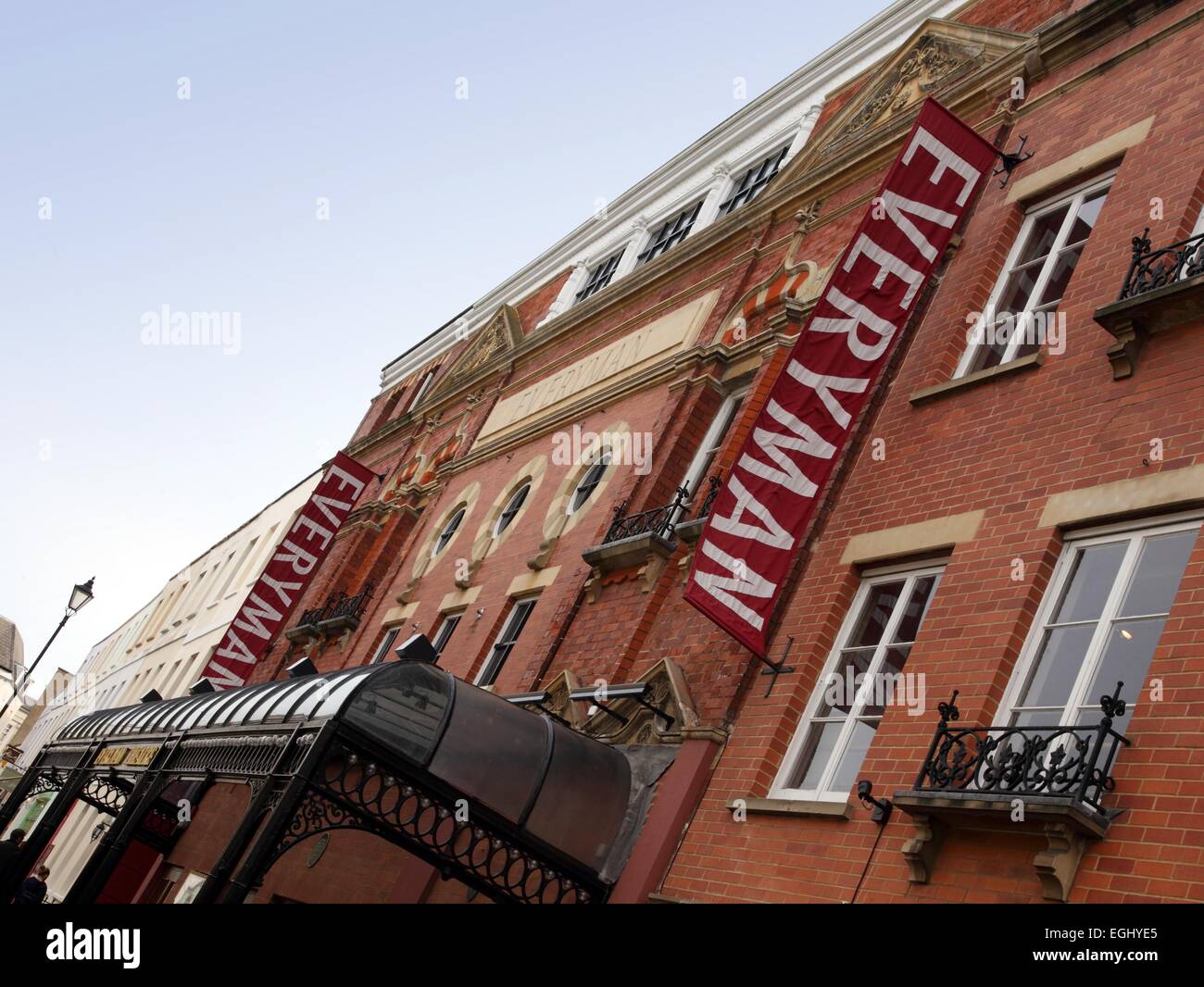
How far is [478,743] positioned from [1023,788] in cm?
508

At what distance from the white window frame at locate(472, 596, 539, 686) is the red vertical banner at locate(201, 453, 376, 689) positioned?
9.31 meters

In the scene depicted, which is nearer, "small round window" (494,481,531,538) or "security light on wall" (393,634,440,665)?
"security light on wall" (393,634,440,665)

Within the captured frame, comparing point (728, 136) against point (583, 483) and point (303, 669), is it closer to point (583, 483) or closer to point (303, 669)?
point (583, 483)

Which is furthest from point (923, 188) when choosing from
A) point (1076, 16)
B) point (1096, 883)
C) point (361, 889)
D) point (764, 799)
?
point (361, 889)

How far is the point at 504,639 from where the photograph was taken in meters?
16.9

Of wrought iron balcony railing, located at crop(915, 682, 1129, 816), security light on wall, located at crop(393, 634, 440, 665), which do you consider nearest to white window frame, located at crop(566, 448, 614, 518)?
security light on wall, located at crop(393, 634, 440, 665)

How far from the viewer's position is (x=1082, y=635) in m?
7.68

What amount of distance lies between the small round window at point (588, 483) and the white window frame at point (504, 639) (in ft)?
5.06

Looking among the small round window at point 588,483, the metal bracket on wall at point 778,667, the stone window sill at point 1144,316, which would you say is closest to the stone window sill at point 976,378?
the stone window sill at point 1144,316

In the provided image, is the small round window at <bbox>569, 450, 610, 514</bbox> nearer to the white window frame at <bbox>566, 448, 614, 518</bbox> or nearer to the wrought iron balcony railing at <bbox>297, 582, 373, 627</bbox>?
the white window frame at <bbox>566, 448, 614, 518</bbox>

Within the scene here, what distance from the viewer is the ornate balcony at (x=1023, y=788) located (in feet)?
21.1

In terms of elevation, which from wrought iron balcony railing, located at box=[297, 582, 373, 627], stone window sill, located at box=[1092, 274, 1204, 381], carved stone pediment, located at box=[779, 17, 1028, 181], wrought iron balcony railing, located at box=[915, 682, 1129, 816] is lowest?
wrought iron balcony railing, located at box=[915, 682, 1129, 816]

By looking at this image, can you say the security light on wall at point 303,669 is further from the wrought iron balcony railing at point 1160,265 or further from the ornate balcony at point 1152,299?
the wrought iron balcony railing at point 1160,265

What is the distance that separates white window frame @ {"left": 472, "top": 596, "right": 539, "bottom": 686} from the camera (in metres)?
16.4
